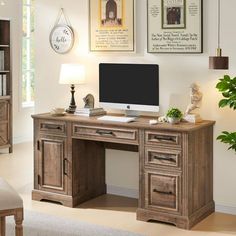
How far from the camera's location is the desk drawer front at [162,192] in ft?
14.8

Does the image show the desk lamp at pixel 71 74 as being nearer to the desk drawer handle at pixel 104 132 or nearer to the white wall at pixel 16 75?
the desk drawer handle at pixel 104 132

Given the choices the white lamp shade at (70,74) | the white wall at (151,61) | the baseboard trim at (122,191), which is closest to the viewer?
the white wall at (151,61)

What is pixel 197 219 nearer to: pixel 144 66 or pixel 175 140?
pixel 175 140

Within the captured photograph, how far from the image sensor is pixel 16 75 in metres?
8.29

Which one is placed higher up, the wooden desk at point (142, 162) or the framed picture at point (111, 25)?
the framed picture at point (111, 25)

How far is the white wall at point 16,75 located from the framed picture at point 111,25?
2761 mm

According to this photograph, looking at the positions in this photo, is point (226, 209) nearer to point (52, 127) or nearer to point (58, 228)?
point (58, 228)

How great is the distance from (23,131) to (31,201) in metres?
3.40

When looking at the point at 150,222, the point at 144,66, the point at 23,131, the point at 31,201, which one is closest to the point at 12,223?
the point at 31,201

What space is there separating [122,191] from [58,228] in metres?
1.18

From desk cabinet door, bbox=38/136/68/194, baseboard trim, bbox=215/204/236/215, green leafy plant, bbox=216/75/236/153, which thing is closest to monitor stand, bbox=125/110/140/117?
desk cabinet door, bbox=38/136/68/194

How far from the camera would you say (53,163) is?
5.18 meters

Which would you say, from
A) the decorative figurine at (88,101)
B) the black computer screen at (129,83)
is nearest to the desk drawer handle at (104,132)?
the black computer screen at (129,83)

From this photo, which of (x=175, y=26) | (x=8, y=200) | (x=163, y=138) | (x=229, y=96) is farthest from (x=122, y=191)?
(x=8, y=200)
